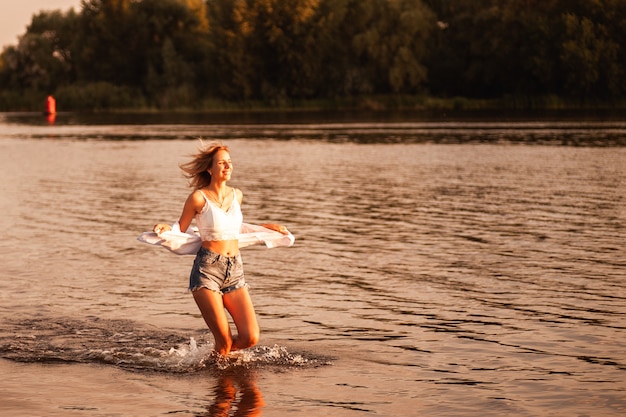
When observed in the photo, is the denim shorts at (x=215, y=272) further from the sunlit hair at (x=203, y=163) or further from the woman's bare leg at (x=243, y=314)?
the sunlit hair at (x=203, y=163)

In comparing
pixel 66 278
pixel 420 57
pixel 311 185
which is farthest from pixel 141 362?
pixel 420 57

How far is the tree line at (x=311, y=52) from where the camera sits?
3814 inches

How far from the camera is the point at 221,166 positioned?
9789mm

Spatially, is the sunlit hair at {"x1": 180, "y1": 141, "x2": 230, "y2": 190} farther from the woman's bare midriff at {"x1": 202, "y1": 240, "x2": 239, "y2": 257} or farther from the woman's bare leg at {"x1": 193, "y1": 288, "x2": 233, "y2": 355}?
the woman's bare leg at {"x1": 193, "y1": 288, "x2": 233, "y2": 355}

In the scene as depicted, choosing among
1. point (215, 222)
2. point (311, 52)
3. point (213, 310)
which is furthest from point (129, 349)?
point (311, 52)

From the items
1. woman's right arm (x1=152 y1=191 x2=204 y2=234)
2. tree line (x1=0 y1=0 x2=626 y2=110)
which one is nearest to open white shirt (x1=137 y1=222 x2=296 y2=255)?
woman's right arm (x1=152 y1=191 x2=204 y2=234)

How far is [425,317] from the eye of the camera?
484 inches

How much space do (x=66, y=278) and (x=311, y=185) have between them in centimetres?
1514

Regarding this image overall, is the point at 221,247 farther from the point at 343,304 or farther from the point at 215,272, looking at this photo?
the point at 343,304

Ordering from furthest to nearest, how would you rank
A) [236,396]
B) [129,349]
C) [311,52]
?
1. [311,52]
2. [129,349]
3. [236,396]

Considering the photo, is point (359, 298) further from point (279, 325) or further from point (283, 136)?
point (283, 136)

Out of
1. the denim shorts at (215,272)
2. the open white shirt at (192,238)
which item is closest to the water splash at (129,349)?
the denim shorts at (215,272)

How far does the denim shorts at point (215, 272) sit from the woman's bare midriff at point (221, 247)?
30mm

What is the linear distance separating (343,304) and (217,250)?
11.7 ft
